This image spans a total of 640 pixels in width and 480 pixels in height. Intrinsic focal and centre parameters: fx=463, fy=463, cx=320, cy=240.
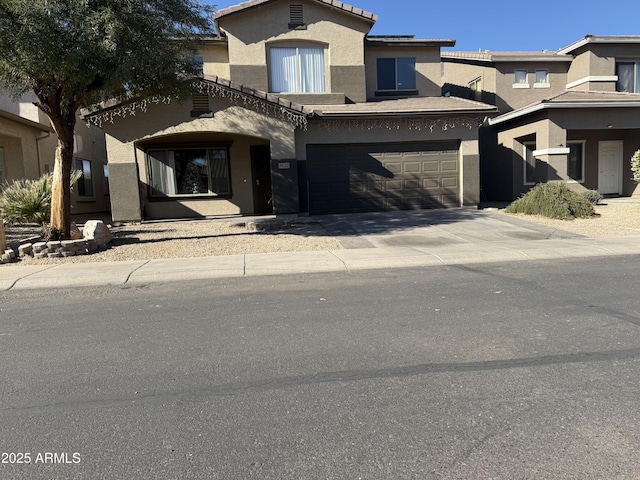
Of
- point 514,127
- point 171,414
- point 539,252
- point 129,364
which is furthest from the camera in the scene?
point 514,127

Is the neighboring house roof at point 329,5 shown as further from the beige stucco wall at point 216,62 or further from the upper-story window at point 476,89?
the upper-story window at point 476,89

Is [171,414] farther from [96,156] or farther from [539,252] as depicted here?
[96,156]

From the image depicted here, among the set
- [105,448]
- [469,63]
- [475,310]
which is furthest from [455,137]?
[105,448]

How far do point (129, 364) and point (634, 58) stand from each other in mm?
24615

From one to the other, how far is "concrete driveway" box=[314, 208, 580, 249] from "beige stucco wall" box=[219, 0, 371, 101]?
5.46 m

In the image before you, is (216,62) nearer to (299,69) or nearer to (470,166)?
(299,69)

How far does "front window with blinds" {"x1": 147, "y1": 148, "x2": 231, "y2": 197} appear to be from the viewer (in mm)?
16656

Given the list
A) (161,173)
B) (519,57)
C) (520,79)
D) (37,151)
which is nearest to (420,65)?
(519,57)

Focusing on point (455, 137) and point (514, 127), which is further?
point (514, 127)

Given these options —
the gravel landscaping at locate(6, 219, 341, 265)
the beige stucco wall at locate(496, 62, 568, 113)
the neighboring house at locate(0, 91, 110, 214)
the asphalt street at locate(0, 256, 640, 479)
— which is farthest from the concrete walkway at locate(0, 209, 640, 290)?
the beige stucco wall at locate(496, 62, 568, 113)

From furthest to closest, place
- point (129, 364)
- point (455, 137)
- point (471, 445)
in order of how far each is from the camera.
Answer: point (455, 137) < point (129, 364) < point (471, 445)

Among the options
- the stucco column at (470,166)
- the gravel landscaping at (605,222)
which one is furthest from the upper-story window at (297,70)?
the gravel landscaping at (605,222)

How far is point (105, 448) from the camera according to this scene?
294cm

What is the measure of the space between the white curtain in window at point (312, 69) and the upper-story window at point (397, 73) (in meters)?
2.63
